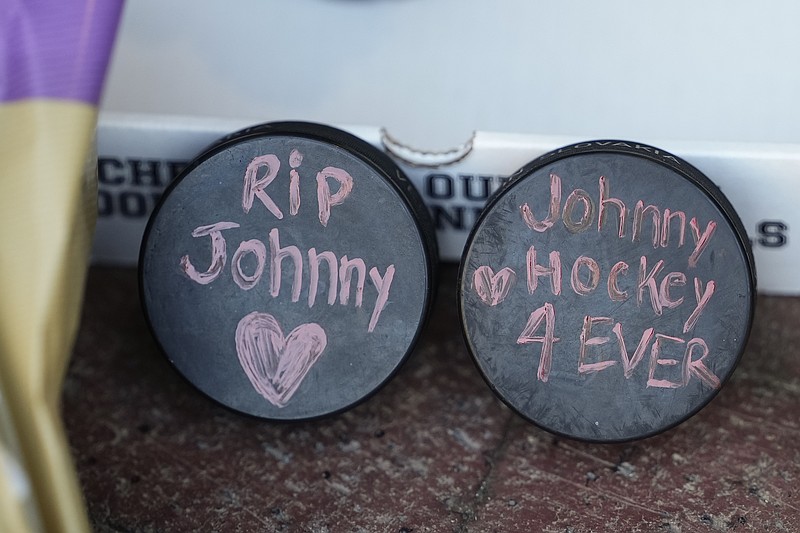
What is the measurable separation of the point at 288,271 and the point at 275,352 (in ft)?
0.33

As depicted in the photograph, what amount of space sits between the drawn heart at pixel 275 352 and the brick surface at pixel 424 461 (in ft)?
0.24

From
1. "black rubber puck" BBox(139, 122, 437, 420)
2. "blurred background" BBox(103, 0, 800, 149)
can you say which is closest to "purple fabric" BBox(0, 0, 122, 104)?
"black rubber puck" BBox(139, 122, 437, 420)

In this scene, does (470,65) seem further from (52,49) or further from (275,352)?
(52,49)

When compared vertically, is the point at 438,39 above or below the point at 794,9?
below

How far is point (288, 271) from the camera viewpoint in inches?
41.6

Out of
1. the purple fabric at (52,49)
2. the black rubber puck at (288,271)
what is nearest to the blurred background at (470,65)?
the black rubber puck at (288,271)

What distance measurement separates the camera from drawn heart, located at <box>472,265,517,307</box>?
103cm

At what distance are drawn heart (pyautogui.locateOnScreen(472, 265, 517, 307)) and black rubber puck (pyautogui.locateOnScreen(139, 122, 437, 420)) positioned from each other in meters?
0.06

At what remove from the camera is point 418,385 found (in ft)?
3.91

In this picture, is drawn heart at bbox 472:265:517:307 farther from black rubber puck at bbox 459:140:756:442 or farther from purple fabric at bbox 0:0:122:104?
purple fabric at bbox 0:0:122:104

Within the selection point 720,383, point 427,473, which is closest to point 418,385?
point 427,473

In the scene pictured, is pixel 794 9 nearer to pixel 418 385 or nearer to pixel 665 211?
pixel 665 211

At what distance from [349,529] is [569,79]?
0.82 metres

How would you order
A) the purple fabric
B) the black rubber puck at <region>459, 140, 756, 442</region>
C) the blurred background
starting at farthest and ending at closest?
1. the blurred background
2. the black rubber puck at <region>459, 140, 756, 442</region>
3. the purple fabric
